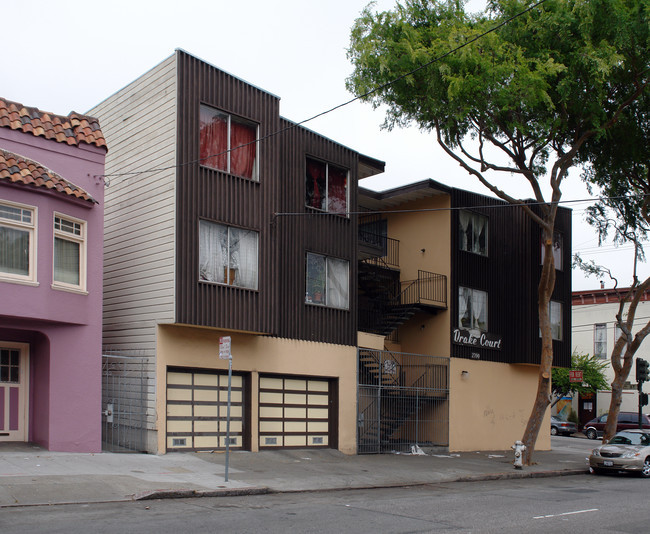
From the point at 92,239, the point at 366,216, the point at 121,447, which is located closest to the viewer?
the point at 92,239

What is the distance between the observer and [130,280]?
789 inches

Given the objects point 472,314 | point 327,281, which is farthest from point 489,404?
point 327,281

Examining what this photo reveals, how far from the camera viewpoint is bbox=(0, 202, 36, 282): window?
15.9 m

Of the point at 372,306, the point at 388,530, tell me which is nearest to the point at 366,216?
the point at 372,306

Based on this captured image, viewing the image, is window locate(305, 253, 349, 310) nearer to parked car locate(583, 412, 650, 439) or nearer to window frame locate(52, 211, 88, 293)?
window frame locate(52, 211, 88, 293)

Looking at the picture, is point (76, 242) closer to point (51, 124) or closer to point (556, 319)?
point (51, 124)

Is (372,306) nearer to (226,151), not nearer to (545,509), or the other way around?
(226,151)

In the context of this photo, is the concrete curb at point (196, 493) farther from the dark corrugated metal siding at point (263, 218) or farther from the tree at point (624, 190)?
the tree at point (624, 190)

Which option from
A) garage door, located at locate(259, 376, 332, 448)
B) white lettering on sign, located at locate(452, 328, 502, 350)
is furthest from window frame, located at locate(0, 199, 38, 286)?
white lettering on sign, located at locate(452, 328, 502, 350)

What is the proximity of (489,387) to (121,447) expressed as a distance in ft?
48.3

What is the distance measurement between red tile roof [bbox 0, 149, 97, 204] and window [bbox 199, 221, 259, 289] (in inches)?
127

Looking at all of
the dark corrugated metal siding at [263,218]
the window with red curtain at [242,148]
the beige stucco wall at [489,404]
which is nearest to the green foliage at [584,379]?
the beige stucco wall at [489,404]

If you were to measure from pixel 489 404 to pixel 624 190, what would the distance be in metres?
9.61

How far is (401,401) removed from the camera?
2519cm
